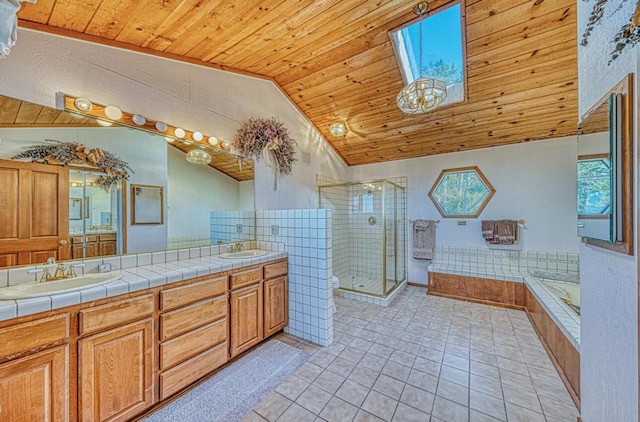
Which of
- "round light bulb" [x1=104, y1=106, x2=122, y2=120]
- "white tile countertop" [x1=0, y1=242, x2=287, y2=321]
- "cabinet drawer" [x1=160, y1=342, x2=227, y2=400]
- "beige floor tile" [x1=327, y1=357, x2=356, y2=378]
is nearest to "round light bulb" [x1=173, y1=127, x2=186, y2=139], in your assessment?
"round light bulb" [x1=104, y1=106, x2=122, y2=120]

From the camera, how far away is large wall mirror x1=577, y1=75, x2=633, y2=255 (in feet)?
2.94

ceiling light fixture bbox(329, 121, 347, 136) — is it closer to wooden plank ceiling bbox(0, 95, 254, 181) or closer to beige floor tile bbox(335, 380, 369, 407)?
wooden plank ceiling bbox(0, 95, 254, 181)

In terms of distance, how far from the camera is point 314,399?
1681 mm

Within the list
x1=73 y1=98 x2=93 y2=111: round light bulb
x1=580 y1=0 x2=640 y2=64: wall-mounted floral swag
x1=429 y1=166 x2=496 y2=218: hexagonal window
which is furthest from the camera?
x1=429 y1=166 x2=496 y2=218: hexagonal window

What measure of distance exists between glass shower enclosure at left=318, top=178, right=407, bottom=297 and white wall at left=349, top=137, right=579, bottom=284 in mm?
414

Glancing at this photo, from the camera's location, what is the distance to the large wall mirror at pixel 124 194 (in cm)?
150

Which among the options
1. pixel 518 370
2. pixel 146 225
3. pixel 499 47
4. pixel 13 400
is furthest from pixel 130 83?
pixel 518 370

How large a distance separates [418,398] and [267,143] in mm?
2663

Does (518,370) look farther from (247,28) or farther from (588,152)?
A: (247,28)

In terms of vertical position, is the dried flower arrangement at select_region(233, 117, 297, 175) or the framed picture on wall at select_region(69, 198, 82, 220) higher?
the dried flower arrangement at select_region(233, 117, 297, 175)

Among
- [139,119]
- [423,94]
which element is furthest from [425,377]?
[139,119]

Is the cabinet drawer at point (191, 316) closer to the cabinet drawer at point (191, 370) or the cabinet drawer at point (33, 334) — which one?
the cabinet drawer at point (191, 370)

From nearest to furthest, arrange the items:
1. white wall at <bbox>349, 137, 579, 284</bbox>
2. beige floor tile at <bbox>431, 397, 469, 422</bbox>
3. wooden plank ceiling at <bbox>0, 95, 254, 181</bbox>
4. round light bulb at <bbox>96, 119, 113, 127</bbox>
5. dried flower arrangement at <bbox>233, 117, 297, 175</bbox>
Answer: wooden plank ceiling at <bbox>0, 95, 254, 181</bbox>
beige floor tile at <bbox>431, 397, 469, 422</bbox>
round light bulb at <bbox>96, 119, 113, 127</bbox>
dried flower arrangement at <bbox>233, 117, 297, 175</bbox>
white wall at <bbox>349, 137, 579, 284</bbox>

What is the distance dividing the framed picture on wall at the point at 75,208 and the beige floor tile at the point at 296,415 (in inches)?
73.6
